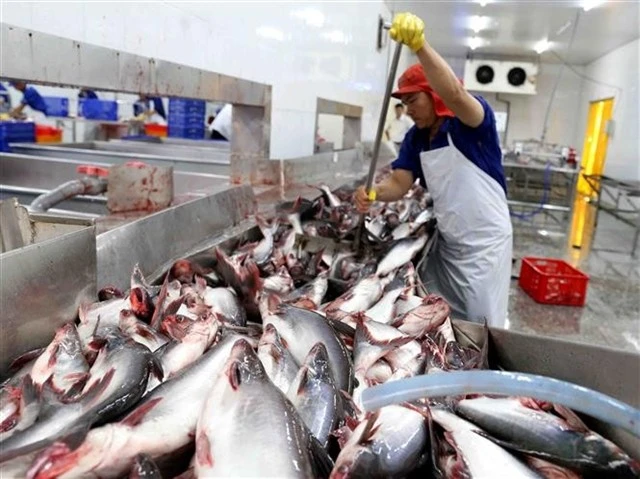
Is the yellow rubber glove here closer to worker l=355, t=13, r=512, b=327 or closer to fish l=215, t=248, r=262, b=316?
worker l=355, t=13, r=512, b=327

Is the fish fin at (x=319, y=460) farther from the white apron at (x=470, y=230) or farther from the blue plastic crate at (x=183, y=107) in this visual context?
the blue plastic crate at (x=183, y=107)

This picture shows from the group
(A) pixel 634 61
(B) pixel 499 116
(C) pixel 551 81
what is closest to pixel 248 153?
(A) pixel 634 61

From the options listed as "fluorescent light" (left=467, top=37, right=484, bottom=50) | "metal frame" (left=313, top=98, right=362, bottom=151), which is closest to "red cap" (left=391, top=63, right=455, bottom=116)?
"metal frame" (left=313, top=98, right=362, bottom=151)

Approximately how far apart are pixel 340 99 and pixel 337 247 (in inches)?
198

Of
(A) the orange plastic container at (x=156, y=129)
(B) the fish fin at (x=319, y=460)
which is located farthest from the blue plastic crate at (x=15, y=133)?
(B) the fish fin at (x=319, y=460)

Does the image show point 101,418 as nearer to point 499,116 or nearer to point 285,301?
point 285,301

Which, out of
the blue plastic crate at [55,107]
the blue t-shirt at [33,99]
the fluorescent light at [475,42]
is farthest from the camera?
the fluorescent light at [475,42]

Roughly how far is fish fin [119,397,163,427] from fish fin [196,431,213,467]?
118mm

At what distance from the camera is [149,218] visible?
2.30 meters

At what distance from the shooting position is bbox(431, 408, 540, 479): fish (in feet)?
3.44

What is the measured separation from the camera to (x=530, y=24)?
39.9 feet

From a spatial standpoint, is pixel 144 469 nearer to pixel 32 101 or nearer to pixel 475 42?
pixel 32 101

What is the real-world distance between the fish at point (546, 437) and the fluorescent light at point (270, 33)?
3.77 meters

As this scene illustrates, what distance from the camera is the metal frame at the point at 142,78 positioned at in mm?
1894
